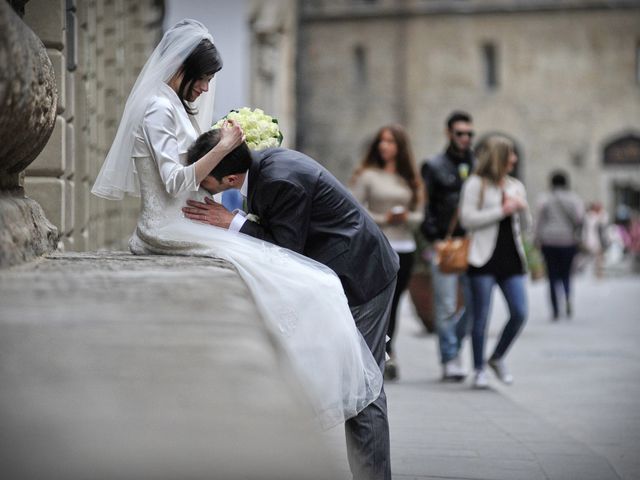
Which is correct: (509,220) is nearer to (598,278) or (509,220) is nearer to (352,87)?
(598,278)

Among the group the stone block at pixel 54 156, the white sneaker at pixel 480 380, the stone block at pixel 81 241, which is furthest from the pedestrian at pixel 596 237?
the stone block at pixel 54 156

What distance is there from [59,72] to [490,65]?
3608cm

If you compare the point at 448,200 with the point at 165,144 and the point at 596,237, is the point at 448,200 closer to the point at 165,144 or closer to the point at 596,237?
the point at 165,144

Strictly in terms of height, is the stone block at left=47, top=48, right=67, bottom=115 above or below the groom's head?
above

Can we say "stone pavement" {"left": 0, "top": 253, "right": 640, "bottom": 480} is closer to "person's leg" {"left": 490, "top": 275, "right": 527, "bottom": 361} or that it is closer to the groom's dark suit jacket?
the groom's dark suit jacket

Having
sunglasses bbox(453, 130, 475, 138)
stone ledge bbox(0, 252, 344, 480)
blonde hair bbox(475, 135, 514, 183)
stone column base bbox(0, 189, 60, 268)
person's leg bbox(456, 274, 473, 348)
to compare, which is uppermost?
sunglasses bbox(453, 130, 475, 138)

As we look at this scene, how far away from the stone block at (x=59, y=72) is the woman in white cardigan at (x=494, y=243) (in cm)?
338

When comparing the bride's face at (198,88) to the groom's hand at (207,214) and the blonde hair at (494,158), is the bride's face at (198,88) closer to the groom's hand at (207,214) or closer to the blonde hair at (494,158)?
the groom's hand at (207,214)

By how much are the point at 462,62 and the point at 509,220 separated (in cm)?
3316

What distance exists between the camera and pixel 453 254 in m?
9.43

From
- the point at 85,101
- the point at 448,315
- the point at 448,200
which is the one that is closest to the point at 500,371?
the point at 448,315

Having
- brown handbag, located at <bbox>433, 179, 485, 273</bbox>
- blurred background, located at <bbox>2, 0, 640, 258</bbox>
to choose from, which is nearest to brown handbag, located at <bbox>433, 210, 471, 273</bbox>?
brown handbag, located at <bbox>433, 179, 485, 273</bbox>

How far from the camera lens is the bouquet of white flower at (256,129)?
4.87m

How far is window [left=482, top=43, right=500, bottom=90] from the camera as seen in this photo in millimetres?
41656
